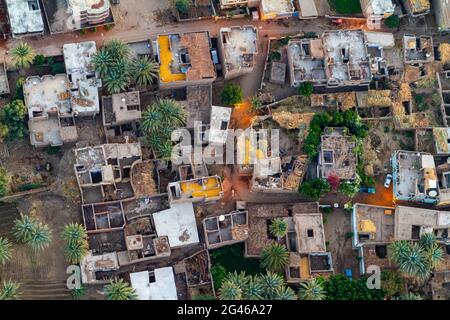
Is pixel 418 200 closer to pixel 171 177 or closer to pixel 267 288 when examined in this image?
pixel 267 288

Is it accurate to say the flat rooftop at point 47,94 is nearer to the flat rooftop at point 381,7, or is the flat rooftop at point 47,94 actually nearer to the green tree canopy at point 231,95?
the green tree canopy at point 231,95

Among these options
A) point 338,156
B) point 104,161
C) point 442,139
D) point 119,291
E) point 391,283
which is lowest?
point 391,283

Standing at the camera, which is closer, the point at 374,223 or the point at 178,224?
the point at 178,224

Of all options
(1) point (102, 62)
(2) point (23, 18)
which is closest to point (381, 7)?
(1) point (102, 62)

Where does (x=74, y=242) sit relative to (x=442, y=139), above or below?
below

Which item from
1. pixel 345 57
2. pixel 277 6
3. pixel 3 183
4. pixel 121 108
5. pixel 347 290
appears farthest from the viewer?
pixel 277 6

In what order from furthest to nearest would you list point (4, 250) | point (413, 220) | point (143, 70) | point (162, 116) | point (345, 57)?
1. point (345, 57)
2. point (413, 220)
3. point (143, 70)
4. point (162, 116)
5. point (4, 250)

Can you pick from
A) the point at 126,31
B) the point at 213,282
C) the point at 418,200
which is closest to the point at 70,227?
the point at 213,282

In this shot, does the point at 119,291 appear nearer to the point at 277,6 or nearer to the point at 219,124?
the point at 219,124

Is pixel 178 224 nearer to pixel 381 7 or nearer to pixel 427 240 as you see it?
pixel 427 240
